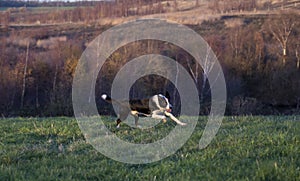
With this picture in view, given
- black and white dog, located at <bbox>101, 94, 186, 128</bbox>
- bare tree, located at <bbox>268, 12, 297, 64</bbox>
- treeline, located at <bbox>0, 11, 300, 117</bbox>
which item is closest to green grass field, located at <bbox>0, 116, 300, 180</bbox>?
black and white dog, located at <bbox>101, 94, 186, 128</bbox>

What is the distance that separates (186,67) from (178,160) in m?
27.7

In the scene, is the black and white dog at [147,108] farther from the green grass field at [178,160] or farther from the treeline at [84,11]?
the treeline at [84,11]

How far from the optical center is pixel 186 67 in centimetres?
3344

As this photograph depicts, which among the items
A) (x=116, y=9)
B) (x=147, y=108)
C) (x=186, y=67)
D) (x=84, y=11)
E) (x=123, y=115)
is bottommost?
(x=186, y=67)

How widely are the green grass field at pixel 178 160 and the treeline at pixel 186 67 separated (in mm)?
19357

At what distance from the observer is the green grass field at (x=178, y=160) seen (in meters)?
5.32

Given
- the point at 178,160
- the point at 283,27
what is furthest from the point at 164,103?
the point at 283,27

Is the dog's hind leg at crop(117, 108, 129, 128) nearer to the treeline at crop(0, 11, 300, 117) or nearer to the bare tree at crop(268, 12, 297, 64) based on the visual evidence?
the treeline at crop(0, 11, 300, 117)

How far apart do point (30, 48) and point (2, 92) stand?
7.08m

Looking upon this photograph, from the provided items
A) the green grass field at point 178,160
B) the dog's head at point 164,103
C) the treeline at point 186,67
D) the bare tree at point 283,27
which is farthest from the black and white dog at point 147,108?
the bare tree at point 283,27

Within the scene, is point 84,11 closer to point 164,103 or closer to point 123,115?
point 123,115

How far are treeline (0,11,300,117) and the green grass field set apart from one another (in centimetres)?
1936

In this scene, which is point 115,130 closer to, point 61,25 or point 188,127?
point 188,127

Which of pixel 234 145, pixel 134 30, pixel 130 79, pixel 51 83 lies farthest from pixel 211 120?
pixel 51 83
